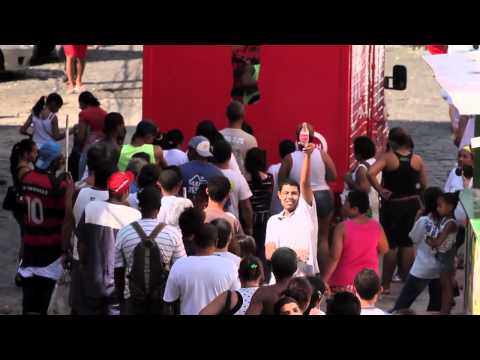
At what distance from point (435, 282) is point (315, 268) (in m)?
1.16

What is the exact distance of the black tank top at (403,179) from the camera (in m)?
12.3

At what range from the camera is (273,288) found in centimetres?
858

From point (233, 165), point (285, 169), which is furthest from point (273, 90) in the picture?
point (233, 165)

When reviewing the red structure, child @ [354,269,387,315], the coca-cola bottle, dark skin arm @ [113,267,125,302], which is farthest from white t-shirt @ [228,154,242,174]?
child @ [354,269,387,315]

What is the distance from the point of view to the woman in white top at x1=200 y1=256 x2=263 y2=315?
8.54m

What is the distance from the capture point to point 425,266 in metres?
11.1

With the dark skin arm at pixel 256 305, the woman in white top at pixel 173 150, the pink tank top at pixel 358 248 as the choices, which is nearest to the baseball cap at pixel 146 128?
the woman in white top at pixel 173 150

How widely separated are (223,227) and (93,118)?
187 inches

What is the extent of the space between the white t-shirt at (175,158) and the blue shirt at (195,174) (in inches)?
30.9

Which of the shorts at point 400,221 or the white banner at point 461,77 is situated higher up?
the white banner at point 461,77

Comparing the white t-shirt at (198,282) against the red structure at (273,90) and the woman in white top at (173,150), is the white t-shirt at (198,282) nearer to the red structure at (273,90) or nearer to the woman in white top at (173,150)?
the woman in white top at (173,150)

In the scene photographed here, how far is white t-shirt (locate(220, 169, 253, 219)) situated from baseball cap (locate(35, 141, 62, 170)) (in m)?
1.55
